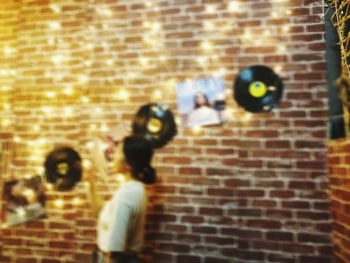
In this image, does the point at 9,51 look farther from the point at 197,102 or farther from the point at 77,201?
the point at 197,102

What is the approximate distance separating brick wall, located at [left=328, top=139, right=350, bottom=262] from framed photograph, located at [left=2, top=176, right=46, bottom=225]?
267 centimetres

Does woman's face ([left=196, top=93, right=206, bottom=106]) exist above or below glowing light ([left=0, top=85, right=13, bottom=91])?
below

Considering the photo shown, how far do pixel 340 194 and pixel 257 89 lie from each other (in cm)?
112

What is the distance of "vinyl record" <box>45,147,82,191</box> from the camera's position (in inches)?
142

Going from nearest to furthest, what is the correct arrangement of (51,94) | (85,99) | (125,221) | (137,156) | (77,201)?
1. (125,221)
2. (137,156)
3. (77,201)
4. (85,99)
5. (51,94)

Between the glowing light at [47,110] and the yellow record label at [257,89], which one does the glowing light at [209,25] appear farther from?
the glowing light at [47,110]

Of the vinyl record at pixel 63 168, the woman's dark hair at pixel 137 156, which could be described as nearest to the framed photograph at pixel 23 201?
the vinyl record at pixel 63 168

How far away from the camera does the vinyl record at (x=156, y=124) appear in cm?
348

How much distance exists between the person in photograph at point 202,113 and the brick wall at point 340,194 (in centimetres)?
102

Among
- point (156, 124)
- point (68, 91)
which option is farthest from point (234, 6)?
point (68, 91)

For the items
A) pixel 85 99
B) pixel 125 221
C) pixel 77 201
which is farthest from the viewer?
pixel 85 99

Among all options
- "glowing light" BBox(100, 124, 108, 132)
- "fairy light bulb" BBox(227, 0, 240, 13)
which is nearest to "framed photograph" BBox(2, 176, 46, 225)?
"glowing light" BBox(100, 124, 108, 132)

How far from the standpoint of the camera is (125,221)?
8.43ft

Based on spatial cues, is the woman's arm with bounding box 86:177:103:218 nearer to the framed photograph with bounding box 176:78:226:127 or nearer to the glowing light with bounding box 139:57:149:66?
the framed photograph with bounding box 176:78:226:127
